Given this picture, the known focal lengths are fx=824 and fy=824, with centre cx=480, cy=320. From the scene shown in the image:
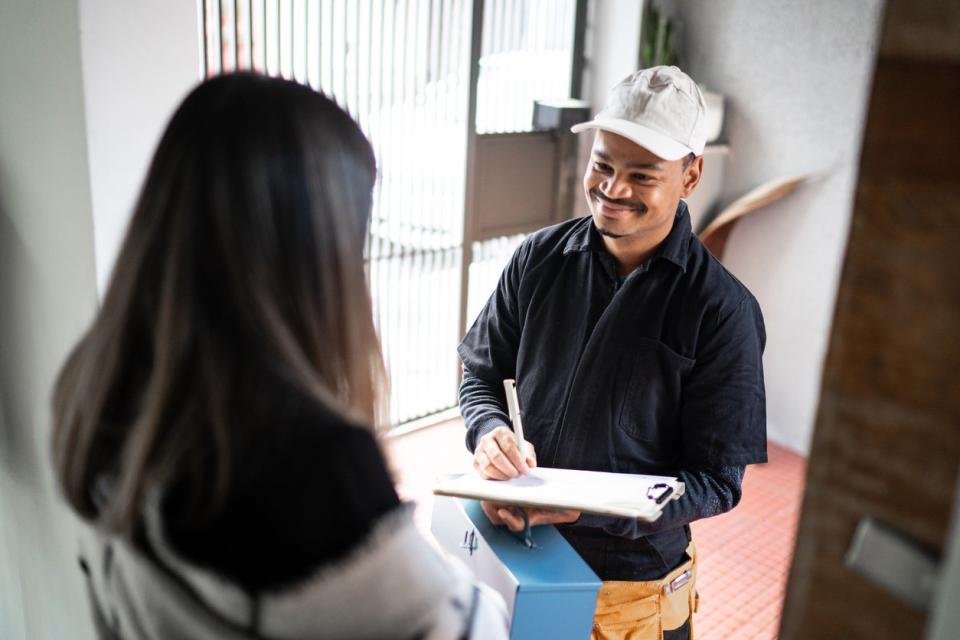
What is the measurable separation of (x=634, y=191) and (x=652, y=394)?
405 millimetres

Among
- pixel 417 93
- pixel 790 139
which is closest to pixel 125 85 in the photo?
pixel 417 93

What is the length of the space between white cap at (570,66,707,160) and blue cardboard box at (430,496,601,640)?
778 millimetres

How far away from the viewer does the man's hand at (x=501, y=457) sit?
5.01 ft

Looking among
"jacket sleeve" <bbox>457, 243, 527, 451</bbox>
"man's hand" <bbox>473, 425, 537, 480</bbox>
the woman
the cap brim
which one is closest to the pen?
"man's hand" <bbox>473, 425, 537, 480</bbox>

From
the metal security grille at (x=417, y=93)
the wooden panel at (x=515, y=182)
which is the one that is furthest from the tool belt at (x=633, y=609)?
the wooden panel at (x=515, y=182)

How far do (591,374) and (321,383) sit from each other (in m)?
0.88

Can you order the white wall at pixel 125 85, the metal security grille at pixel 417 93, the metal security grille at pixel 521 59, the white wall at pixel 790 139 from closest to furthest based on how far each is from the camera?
the white wall at pixel 125 85 → the metal security grille at pixel 417 93 → the white wall at pixel 790 139 → the metal security grille at pixel 521 59

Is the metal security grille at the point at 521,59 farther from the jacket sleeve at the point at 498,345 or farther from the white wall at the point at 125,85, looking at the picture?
the white wall at the point at 125,85

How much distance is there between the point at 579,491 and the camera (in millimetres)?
1416

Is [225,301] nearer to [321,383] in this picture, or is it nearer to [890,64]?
[321,383]

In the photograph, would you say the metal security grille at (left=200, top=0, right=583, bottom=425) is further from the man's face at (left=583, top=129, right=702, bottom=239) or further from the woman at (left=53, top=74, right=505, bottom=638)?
the woman at (left=53, top=74, right=505, bottom=638)

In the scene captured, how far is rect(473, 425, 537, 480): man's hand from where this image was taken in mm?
1528

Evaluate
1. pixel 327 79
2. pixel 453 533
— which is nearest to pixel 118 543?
pixel 453 533

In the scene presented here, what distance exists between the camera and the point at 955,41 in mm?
435
